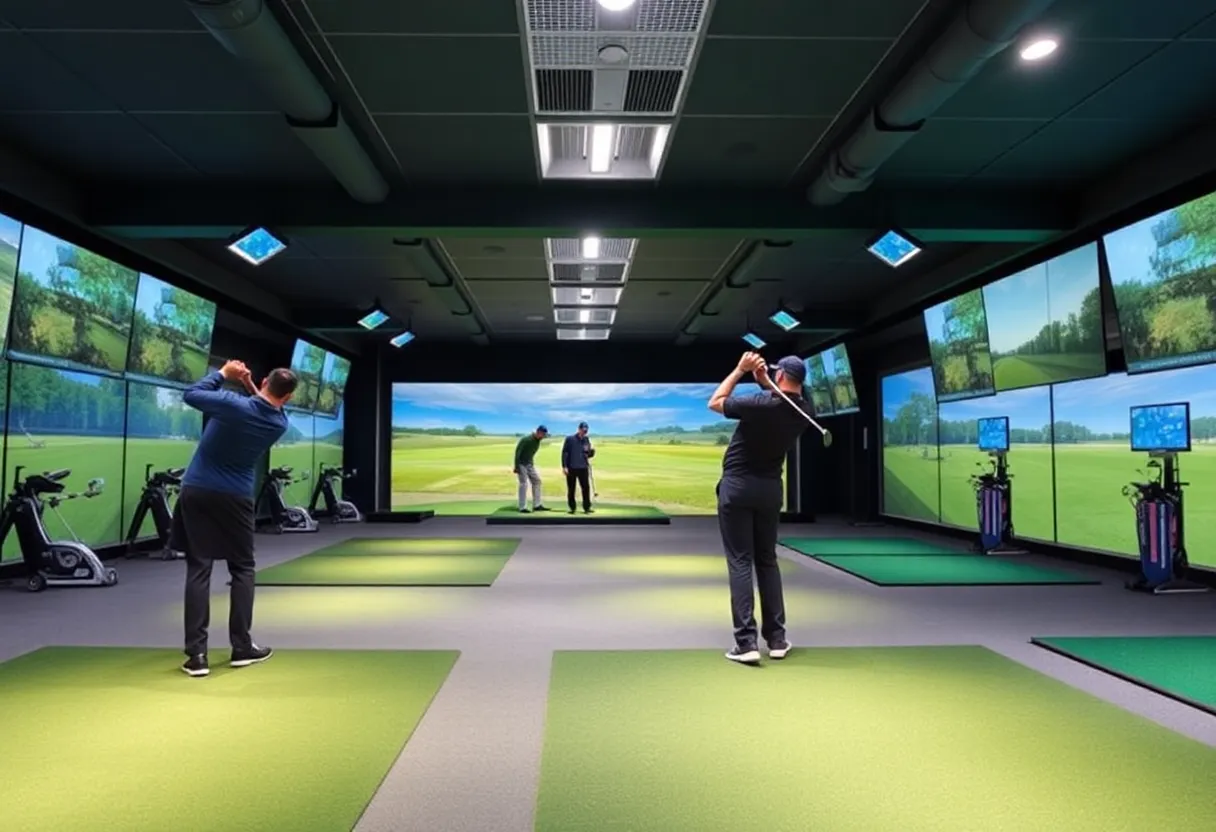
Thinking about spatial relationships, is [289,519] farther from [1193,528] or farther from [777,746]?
[1193,528]

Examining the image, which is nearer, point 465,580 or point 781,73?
point 781,73

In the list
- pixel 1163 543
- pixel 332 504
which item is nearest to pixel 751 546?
pixel 1163 543

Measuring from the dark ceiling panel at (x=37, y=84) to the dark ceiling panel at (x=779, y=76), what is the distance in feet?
11.6

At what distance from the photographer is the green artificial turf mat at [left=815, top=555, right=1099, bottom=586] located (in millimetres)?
6320

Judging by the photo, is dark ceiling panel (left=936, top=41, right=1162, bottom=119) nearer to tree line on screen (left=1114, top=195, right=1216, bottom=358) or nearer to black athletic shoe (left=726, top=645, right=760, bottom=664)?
tree line on screen (left=1114, top=195, right=1216, bottom=358)

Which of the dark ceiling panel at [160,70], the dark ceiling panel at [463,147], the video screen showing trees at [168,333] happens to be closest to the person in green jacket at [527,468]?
the video screen showing trees at [168,333]

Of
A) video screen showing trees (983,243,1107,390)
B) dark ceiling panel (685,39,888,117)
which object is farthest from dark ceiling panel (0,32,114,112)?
video screen showing trees (983,243,1107,390)

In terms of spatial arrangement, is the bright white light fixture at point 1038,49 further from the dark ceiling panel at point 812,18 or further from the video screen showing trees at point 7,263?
the video screen showing trees at point 7,263

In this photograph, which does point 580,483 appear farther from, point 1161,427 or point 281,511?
point 1161,427

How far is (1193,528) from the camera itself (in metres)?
6.70

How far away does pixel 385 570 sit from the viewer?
7008mm

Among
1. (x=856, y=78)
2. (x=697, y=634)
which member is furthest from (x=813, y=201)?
(x=697, y=634)

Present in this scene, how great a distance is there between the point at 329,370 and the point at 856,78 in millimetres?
10177

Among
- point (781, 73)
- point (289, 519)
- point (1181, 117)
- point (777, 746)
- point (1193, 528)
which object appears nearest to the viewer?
point (777, 746)
